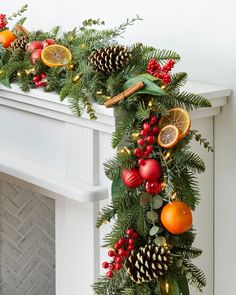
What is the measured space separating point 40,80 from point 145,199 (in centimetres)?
32

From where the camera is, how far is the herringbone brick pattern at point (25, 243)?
1560 mm

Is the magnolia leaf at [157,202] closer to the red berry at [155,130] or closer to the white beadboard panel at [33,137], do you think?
the red berry at [155,130]

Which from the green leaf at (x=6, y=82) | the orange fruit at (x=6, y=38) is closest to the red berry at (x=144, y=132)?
the green leaf at (x=6, y=82)

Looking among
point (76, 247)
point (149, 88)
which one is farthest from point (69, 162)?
point (149, 88)

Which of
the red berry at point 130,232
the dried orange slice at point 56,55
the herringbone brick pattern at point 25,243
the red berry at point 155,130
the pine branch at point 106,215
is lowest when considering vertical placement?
the herringbone brick pattern at point 25,243

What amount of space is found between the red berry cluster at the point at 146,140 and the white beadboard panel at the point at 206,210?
21cm

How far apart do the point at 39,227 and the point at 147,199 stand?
0.57 metres

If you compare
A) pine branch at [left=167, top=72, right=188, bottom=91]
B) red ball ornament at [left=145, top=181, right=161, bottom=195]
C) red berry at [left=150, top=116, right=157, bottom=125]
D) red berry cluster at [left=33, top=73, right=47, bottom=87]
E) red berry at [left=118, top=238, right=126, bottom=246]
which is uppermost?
red berry cluster at [left=33, top=73, right=47, bottom=87]

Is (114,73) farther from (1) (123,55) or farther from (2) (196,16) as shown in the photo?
(2) (196,16)

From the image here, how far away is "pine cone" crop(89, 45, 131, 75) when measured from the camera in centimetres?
110

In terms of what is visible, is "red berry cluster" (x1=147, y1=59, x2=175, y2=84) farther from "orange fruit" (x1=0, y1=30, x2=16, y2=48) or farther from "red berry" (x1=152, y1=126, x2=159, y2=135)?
"orange fruit" (x1=0, y1=30, x2=16, y2=48)

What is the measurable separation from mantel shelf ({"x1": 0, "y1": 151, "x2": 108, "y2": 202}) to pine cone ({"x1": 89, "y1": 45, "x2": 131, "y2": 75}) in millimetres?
195

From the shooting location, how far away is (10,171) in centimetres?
130

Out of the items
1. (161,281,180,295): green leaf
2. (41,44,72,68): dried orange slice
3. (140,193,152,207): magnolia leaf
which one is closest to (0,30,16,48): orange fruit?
(41,44,72,68): dried orange slice
